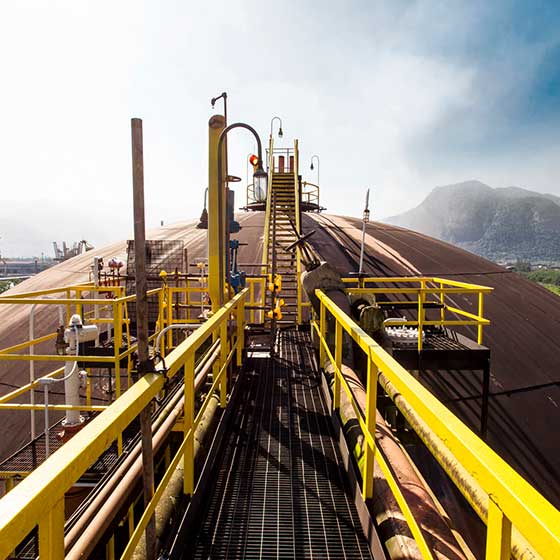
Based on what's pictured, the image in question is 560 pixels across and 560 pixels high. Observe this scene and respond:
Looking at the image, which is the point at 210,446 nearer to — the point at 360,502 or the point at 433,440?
the point at 360,502

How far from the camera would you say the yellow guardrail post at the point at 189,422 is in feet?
9.39

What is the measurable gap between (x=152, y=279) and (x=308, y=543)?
8.22 meters

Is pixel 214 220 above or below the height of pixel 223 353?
above

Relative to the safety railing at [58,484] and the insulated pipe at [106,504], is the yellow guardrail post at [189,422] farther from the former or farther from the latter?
the safety railing at [58,484]

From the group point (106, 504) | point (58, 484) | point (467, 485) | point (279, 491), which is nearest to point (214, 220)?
point (279, 491)

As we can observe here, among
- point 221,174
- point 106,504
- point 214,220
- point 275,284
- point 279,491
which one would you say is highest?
point 221,174

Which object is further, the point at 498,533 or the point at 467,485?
the point at 467,485

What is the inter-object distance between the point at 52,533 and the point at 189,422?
1681mm

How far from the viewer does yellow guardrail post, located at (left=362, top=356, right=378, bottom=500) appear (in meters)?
2.72

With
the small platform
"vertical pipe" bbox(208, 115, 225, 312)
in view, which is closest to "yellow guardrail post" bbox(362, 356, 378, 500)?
"vertical pipe" bbox(208, 115, 225, 312)

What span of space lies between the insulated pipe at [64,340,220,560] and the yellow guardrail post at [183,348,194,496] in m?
0.17

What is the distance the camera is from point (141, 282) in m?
1.96

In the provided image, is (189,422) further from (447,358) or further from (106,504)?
(447,358)

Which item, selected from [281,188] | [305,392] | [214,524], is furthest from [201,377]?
[281,188]
